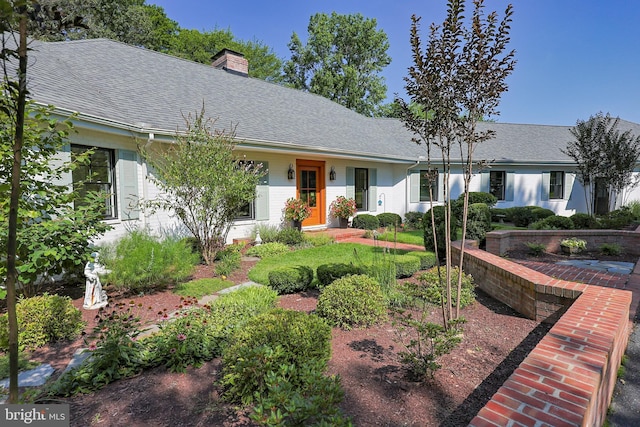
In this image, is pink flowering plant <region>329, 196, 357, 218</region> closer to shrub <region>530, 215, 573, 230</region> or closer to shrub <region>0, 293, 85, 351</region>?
shrub <region>530, 215, 573, 230</region>

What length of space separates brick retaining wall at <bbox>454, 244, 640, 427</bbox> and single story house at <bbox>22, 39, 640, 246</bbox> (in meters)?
3.77

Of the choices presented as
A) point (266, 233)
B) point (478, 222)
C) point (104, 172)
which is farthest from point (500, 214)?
point (104, 172)

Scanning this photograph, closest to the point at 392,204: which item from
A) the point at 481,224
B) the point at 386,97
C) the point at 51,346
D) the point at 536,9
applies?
the point at 481,224

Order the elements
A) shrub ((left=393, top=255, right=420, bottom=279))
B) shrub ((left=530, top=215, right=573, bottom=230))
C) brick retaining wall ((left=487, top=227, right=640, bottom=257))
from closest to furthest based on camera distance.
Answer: shrub ((left=393, top=255, right=420, bottom=279)), brick retaining wall ((left=487, top=227, right=640, bottom=257)), shrub ((left=530, top=215, right=573, bottom=230))

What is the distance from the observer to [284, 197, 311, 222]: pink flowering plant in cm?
978

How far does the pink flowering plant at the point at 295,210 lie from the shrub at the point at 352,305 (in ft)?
19.8

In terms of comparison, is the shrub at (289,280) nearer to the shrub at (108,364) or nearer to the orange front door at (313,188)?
the shrub at (108,364)

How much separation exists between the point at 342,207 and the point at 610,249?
6.82 m

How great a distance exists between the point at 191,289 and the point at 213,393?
2927 mm

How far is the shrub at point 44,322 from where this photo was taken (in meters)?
3.30

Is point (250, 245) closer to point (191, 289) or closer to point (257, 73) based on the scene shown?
point (191, 289)

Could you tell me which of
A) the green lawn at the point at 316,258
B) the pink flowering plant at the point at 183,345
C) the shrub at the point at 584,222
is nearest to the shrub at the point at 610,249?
the shrub at the point at 584,222

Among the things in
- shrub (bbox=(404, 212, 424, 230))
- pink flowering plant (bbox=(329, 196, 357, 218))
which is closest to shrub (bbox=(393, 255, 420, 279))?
pink flowering plant (bbox=(329, 196, 357, 218))

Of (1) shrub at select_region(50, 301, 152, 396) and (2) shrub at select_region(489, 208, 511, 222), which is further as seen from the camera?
(2) shrub at select_region(489, 208, 511, 222)
